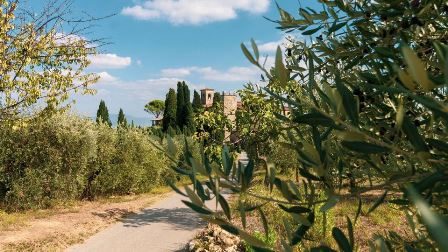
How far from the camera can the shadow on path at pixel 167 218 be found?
530 inches

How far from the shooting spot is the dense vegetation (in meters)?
1.03

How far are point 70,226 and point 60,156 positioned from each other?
170 inches

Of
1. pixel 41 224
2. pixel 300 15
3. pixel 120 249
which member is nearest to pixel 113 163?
pixel 41 224

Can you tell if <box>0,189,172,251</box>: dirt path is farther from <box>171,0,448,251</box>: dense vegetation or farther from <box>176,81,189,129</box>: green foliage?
<box>176,81,189,129</box>: green foliage

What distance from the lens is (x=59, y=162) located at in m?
16.1

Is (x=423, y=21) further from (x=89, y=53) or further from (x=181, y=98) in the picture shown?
(x=181, y=98)

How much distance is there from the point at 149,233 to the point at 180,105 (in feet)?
115

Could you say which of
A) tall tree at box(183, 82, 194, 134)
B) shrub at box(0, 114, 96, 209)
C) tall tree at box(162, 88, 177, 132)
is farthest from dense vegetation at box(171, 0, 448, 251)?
tall tree at box(162, 88, 177, 132)

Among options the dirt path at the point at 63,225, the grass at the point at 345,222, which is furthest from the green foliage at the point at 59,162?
the grass at the point at 345,222

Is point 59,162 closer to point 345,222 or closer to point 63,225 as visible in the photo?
point 63,225

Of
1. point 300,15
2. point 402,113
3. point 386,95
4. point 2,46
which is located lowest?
point 402,113

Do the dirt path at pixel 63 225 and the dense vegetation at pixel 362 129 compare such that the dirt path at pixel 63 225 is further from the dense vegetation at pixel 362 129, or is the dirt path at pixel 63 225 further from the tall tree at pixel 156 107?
the tall tree at pixel 156 107

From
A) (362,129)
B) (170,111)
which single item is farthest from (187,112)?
(362,129)

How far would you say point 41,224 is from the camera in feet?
42.6
